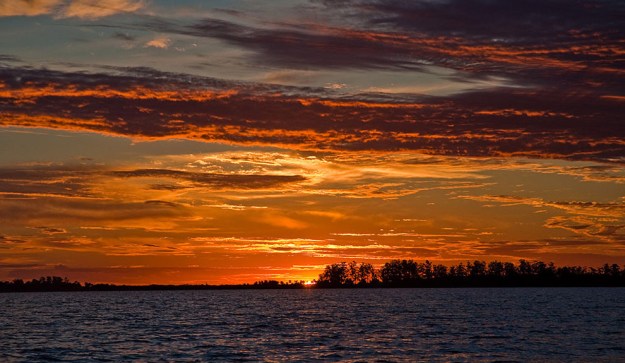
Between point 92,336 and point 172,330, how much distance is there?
11603 millimetres

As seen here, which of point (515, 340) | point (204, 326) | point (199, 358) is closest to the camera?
point (199, 358)

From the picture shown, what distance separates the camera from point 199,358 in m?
64.1

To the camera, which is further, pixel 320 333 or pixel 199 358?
pixel 320 333

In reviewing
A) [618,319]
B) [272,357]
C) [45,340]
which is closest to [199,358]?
[272,357]

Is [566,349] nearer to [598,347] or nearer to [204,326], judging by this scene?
[598,347]

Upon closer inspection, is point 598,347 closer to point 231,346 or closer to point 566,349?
point 566,349

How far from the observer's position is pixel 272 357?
64.6 meters

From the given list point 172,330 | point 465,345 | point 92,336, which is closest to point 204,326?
point 172,330

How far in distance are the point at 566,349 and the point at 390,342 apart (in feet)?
54.0

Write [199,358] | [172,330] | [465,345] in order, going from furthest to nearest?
[172,330]
[465,345]
[199,358]

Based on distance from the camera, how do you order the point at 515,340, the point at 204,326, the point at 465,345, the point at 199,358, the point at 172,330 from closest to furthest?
the point at 199,358 → the point at 465,345 → the point at 515,340 → the point at 172,330 → the point at 204,326

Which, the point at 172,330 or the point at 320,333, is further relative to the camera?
the point at 172,330

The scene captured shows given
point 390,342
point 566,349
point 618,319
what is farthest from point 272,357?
point 618,319

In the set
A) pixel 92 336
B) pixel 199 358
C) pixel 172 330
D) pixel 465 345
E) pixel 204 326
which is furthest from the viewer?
pixel 204 326
